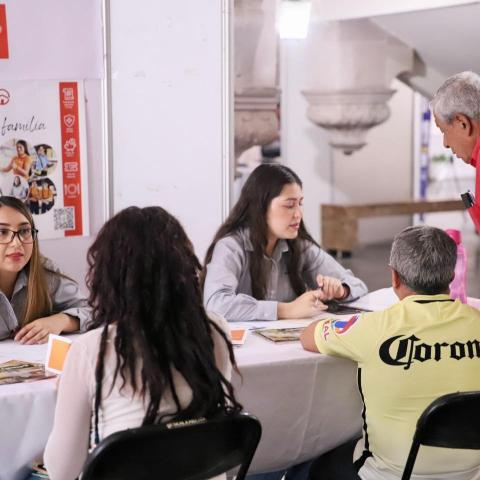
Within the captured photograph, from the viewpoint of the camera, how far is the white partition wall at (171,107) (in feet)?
11.3

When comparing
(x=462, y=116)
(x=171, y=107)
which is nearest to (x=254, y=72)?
(x=171, y=107)

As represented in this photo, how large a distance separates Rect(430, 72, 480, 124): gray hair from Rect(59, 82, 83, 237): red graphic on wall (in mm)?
1498

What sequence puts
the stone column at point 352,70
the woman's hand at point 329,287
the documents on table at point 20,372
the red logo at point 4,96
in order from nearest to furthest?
the documents on table at point 20,372 → the woman's hand at point 329,287 → the red logo at point 4,96 → the stone column at point 352,70

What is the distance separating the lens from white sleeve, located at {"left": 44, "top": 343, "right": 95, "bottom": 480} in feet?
5.38

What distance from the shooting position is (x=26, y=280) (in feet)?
8.95

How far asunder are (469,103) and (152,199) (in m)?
1.50

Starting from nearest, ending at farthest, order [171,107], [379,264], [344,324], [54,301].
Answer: [344,324]
[54,301]
[171,107]
[379,264]

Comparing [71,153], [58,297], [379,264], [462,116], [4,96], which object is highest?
[4,96]

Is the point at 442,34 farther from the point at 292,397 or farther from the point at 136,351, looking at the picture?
the point at 136,351

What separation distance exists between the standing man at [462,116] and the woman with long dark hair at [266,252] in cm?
71

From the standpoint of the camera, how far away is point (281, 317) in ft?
9.74

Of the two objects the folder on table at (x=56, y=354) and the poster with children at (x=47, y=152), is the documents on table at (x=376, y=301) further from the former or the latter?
the folder on table at (x=56, y=354)

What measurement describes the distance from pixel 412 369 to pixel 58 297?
4.16 ft

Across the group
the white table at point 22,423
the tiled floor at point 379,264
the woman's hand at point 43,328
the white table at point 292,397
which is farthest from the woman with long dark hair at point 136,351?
the tiled floor at point 379,264
